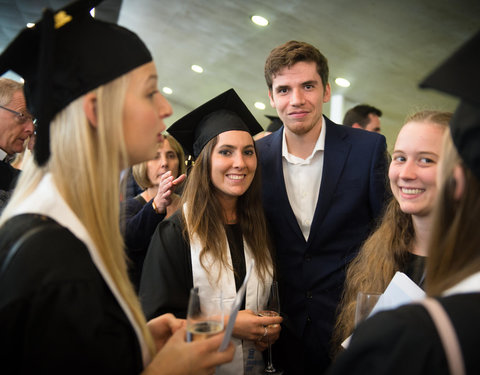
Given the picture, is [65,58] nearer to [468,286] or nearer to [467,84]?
[467,84]

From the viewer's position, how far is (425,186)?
A: 2012mm

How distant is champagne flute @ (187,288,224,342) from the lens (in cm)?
135

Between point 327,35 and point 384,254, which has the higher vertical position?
point 327,35

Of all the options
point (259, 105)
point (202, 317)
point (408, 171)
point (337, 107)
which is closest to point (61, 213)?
point (202, 317)

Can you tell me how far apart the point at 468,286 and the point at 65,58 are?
1277 mm

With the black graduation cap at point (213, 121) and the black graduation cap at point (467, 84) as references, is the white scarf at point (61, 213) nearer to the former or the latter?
the black graduation cap at point (467, 84)

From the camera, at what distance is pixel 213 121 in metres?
2.84

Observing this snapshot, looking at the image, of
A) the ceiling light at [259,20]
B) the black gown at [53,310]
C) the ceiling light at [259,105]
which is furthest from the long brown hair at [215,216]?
the ceiling light at [259,105]

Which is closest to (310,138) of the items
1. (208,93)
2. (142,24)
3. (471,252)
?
(471,252)

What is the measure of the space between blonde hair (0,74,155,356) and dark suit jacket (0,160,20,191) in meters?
1.84

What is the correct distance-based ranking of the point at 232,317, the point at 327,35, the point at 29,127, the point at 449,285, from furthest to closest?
the point at 327,35 → the point at 29,127 → the point at 232,317 → the point at 449,285

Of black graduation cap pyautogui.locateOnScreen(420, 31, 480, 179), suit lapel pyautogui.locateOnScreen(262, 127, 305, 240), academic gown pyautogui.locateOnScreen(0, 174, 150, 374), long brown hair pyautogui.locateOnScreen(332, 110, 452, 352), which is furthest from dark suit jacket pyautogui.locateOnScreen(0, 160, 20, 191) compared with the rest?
black graduation cap pyautogui.locateOnScreen(420, 31, 480, 179)

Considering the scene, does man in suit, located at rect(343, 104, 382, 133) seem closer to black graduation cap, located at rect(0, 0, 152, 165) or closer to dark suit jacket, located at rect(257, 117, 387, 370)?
dark suit jacket, located at rect(257, 117, 387, 370)

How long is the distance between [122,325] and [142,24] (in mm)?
11289
